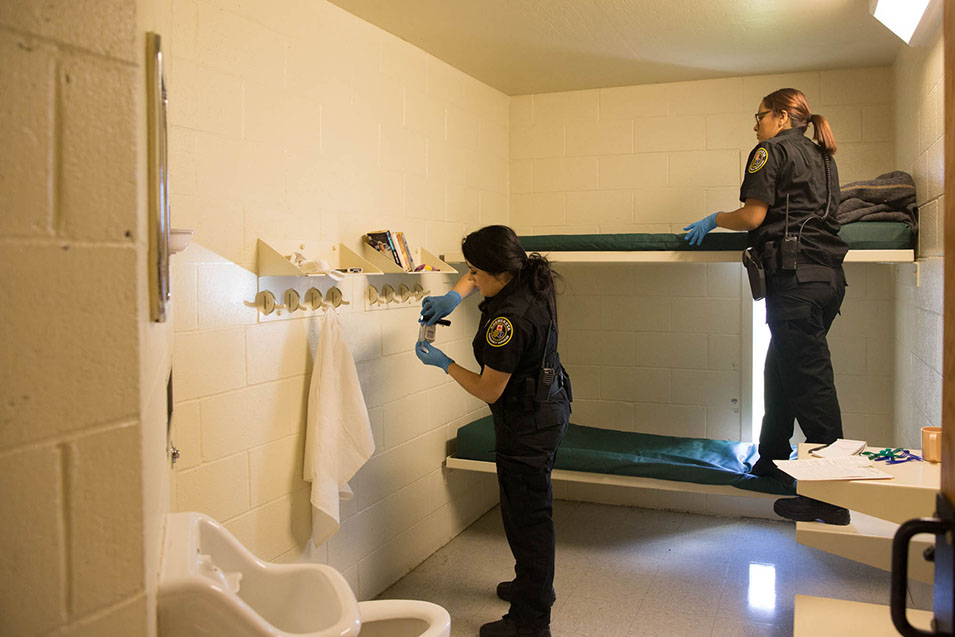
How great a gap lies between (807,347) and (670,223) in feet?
5.00

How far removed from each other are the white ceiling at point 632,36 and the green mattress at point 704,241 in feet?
2.91

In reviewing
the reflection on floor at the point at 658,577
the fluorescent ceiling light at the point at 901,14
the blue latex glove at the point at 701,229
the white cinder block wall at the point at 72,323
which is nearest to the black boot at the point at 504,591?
the reflection on floor at the point at 658,577

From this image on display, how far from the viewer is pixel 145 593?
3.43 ft

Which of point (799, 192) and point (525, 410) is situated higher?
point (799, 192)

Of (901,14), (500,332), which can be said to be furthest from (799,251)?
(500,332)

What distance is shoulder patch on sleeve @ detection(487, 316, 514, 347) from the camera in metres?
2.66

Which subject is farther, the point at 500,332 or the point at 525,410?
the point at 525,410

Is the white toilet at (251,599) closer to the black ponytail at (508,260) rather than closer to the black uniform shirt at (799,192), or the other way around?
the black ponytail at (508,260)

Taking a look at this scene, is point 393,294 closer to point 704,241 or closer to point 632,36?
point 704,241

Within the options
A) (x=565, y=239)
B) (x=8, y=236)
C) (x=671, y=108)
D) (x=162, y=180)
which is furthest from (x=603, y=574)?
(x=8, y=236)

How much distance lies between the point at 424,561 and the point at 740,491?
4.93ft

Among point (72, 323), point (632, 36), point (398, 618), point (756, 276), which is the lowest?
point (398, 618)

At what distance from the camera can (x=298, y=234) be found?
2.76 m

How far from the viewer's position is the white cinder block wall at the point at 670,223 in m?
3.98
